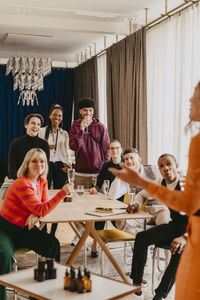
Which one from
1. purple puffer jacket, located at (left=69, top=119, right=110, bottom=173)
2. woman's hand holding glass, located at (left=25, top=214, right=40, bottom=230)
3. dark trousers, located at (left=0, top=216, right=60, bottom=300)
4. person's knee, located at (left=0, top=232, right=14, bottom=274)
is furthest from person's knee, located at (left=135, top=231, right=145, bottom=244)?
purple puffer jacket, located at (left=69, top=119, right=110, bottom=173)

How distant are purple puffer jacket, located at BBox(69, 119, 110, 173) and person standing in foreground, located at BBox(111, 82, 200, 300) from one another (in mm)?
3229

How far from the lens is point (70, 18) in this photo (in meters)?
5.91

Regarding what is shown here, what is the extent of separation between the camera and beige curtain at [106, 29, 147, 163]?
18.5 ft

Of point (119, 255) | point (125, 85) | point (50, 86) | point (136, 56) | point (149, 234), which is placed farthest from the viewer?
point (50, 86)

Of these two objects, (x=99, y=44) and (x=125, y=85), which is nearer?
(x=125, y=85)

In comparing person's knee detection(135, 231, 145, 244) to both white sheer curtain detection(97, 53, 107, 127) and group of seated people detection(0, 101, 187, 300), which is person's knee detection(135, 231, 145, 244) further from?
white sheer curtain detection(97, 53, 107, 127)

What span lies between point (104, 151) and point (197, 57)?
1543 millimetres

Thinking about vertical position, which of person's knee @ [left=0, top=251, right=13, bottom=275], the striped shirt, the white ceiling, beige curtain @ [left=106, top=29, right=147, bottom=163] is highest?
the white ceiling

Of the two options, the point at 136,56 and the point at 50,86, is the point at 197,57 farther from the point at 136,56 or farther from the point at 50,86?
the point at 50,86

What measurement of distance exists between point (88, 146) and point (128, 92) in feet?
5.07

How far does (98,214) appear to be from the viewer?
120 inches

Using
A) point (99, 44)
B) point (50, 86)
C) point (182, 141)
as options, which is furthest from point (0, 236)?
point (50, 86)

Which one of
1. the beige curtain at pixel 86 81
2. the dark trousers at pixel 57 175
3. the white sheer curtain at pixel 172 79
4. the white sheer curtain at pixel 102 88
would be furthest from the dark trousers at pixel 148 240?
the beige curtain at pixel 86 81

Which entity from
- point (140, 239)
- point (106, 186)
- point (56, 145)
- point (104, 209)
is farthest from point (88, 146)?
point (140, 239)
